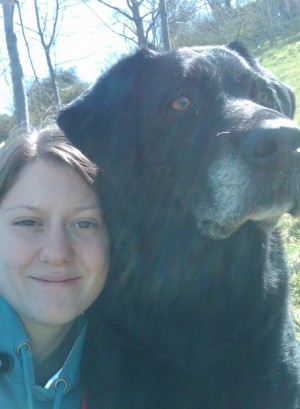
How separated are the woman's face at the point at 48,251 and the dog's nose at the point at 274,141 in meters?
0.85

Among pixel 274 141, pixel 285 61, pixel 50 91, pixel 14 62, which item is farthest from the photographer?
pixel 50 91

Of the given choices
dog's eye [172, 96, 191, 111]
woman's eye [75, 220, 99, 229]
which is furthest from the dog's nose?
woman's eye [75, 220, 99, 229]

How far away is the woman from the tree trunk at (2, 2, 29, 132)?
18.2 ft

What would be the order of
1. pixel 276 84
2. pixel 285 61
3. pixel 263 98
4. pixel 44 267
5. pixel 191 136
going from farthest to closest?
pixel 285 61, pixel 276 84, pixel 263 98, pixel 191 136, pixel 44 267

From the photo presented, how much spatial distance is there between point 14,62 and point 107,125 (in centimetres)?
597

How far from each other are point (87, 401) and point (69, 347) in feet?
1.25

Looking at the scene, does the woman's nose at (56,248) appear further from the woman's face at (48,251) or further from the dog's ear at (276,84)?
the dog's ear at (276,84)

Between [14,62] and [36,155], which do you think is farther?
[14,62]

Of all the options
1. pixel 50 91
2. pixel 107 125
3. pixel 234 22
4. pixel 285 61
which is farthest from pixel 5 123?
pixel 107 125

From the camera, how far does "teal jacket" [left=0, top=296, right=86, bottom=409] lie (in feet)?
7.84

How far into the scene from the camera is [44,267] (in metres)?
2.53

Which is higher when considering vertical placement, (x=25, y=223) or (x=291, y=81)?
(x=25, y=223)

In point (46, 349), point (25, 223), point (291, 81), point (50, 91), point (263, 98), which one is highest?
point (50, 91)

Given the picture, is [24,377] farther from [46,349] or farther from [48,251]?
[48,251]
